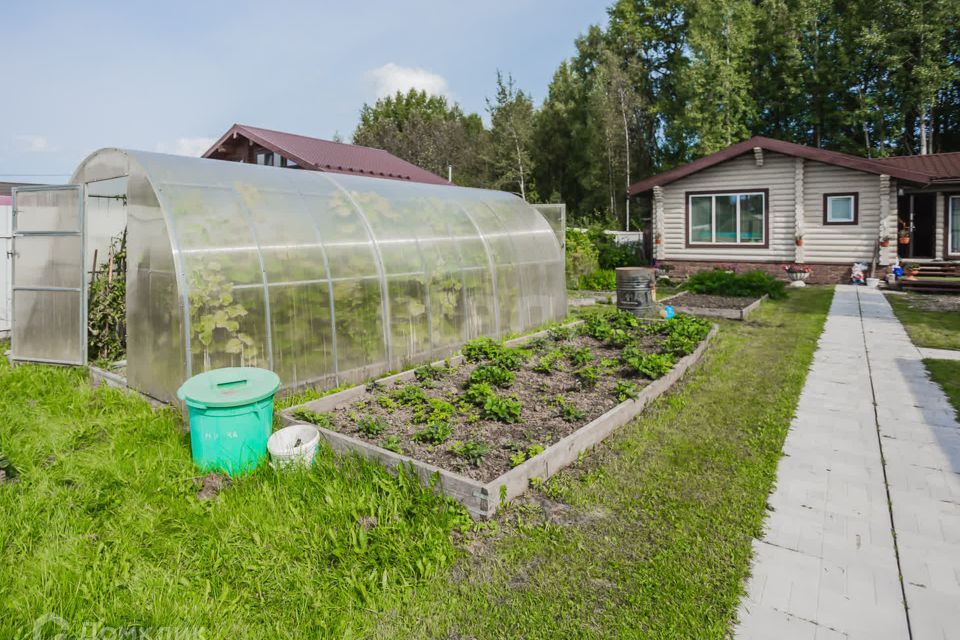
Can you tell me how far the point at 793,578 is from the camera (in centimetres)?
305

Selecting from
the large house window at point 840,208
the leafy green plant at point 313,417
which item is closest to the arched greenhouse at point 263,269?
the leafy green plant at point 313,417

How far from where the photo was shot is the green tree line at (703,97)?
2541cm

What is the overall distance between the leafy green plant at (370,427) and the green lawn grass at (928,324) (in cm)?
824

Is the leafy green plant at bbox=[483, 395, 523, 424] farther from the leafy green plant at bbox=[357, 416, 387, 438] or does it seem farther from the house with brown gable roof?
the house with brown gable roof

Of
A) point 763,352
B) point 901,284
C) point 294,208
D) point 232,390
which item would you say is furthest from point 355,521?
point 901,284

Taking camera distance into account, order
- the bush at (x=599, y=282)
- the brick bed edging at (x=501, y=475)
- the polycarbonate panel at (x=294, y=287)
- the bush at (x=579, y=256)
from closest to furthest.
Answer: the brick bed edging at (x=501, y=475) → the polycarbonate panel at (x=294, y=287) → the bush at (x=599, y=282) → the bush at (x=579, y=256)

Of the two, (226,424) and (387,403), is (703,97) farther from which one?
(226,424)

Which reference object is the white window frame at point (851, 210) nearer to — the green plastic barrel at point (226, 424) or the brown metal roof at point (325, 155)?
the brown metal roof at point (325, 155)

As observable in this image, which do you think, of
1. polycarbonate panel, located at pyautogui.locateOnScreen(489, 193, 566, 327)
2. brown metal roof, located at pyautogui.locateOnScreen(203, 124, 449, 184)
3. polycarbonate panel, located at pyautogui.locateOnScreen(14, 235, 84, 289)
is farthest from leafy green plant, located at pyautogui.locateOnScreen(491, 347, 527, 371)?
brown metal roof, located at pyautogui.locateOnScreen(203, 124, 449, 184)

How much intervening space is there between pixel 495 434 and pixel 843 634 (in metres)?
2.76

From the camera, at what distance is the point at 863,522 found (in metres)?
3.62

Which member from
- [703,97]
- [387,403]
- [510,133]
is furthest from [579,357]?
[510,133]

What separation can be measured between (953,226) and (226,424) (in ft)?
65.0

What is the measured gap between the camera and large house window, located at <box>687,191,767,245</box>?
17.3m
